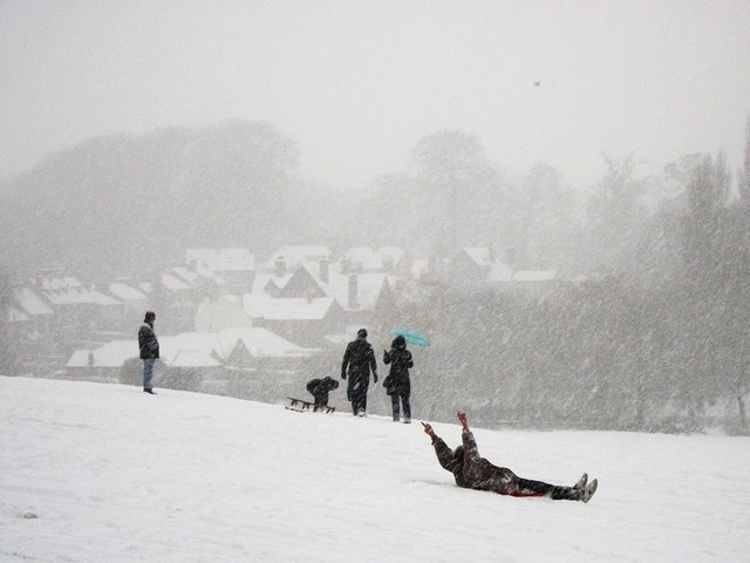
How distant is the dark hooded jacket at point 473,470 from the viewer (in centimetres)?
1096

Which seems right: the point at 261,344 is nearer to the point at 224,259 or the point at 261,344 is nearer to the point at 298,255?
the point at 298,255

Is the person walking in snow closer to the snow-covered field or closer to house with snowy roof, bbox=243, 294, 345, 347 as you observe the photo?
the snow-covered field

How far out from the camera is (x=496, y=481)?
36.1ft

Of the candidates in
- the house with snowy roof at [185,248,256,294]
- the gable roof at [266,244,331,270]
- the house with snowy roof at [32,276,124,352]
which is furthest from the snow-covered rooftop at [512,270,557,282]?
the house with snowy roof at [32,276,124,352]

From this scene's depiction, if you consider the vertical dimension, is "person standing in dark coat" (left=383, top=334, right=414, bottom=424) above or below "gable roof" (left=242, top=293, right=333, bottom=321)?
below

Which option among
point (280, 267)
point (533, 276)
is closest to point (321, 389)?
point (533, 276)

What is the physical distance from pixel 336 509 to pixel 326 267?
76.1 meters

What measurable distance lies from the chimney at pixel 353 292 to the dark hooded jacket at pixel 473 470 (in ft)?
222

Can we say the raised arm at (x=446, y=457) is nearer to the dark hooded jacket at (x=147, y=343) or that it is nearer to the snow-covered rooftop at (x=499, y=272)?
the dark hooded jacket at (x=147, y=343)

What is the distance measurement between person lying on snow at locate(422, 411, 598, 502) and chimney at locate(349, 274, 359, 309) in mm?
67867

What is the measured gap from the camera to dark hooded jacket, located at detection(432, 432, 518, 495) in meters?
11.0

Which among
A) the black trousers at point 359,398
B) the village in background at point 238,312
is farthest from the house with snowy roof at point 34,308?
the black trousers at point 359,398

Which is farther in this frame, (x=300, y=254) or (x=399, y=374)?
(x=300, y=254)

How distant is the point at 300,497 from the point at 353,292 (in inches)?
2802
